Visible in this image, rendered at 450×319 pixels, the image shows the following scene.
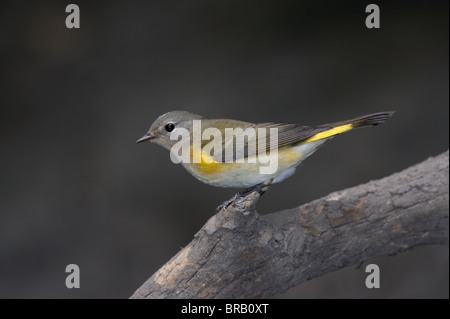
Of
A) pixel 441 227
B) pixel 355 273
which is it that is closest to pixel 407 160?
pixel 355 273

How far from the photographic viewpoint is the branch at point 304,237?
2.63 meters

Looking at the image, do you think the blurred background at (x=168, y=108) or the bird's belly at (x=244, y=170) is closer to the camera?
the bird's belly at (x=244, y=170)

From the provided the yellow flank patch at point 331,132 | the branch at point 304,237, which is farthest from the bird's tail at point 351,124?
the branch at point 304,237

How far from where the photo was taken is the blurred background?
13.3ft

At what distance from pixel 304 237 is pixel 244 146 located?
1.97 feet

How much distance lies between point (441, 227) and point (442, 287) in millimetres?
1577

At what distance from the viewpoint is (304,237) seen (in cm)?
294

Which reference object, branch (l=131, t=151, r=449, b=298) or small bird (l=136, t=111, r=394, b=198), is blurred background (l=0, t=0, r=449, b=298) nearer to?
branch (l=131, t=151, r=449, b=298)

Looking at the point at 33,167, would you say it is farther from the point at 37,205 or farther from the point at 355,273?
the point at 355,273

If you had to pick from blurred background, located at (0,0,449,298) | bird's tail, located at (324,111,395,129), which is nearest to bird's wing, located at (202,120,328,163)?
bird's tail, located at (324,111,395,129)

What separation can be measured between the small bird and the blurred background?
1.52 m

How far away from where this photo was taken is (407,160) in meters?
4.65

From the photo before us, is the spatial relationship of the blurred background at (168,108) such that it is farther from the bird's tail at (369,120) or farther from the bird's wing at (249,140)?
the bird's tail at (369,120)

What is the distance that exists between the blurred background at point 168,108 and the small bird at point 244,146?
152cm
